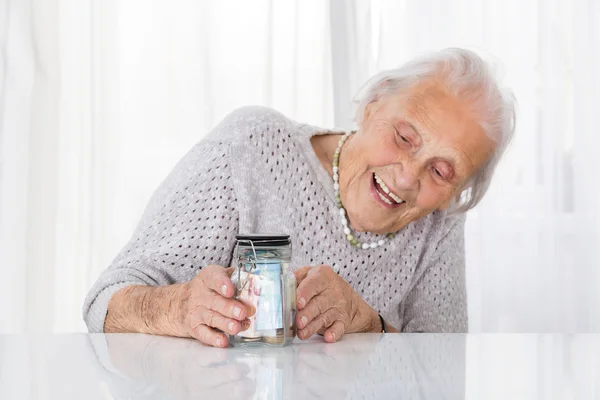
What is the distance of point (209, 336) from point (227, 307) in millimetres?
60

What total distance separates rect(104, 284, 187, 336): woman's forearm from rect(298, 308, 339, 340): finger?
0.17 meters

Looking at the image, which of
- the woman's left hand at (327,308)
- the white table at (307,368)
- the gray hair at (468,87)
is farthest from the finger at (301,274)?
the gray hair at (468,87)

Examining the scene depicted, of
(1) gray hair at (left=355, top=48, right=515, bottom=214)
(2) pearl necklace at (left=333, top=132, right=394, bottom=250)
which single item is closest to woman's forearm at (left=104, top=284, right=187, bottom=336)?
(2) pearl necklace at (left=333, top=132, right=394, bottom=250)

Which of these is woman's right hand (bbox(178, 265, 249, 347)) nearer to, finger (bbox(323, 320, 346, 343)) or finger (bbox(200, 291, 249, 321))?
finger (bbox(200, 291, 249, 321))

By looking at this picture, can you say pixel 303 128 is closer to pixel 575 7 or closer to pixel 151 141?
pixel 151 141

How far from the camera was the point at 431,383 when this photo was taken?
2.56 feet

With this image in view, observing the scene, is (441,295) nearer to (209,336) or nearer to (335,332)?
(335,332)

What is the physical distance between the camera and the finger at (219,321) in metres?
0.96

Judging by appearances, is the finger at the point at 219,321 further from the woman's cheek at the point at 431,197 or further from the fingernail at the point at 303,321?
the woman's cheek at the point at 431,197

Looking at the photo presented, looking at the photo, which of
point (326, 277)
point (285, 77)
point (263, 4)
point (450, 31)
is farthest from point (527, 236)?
point (326, 277)

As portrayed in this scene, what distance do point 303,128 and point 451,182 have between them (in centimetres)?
37

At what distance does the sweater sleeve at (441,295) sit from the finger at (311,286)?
0.52 metres

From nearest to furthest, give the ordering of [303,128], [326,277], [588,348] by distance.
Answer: [588,348]
[326,277]
[303,128]

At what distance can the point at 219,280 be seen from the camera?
1018 mm
